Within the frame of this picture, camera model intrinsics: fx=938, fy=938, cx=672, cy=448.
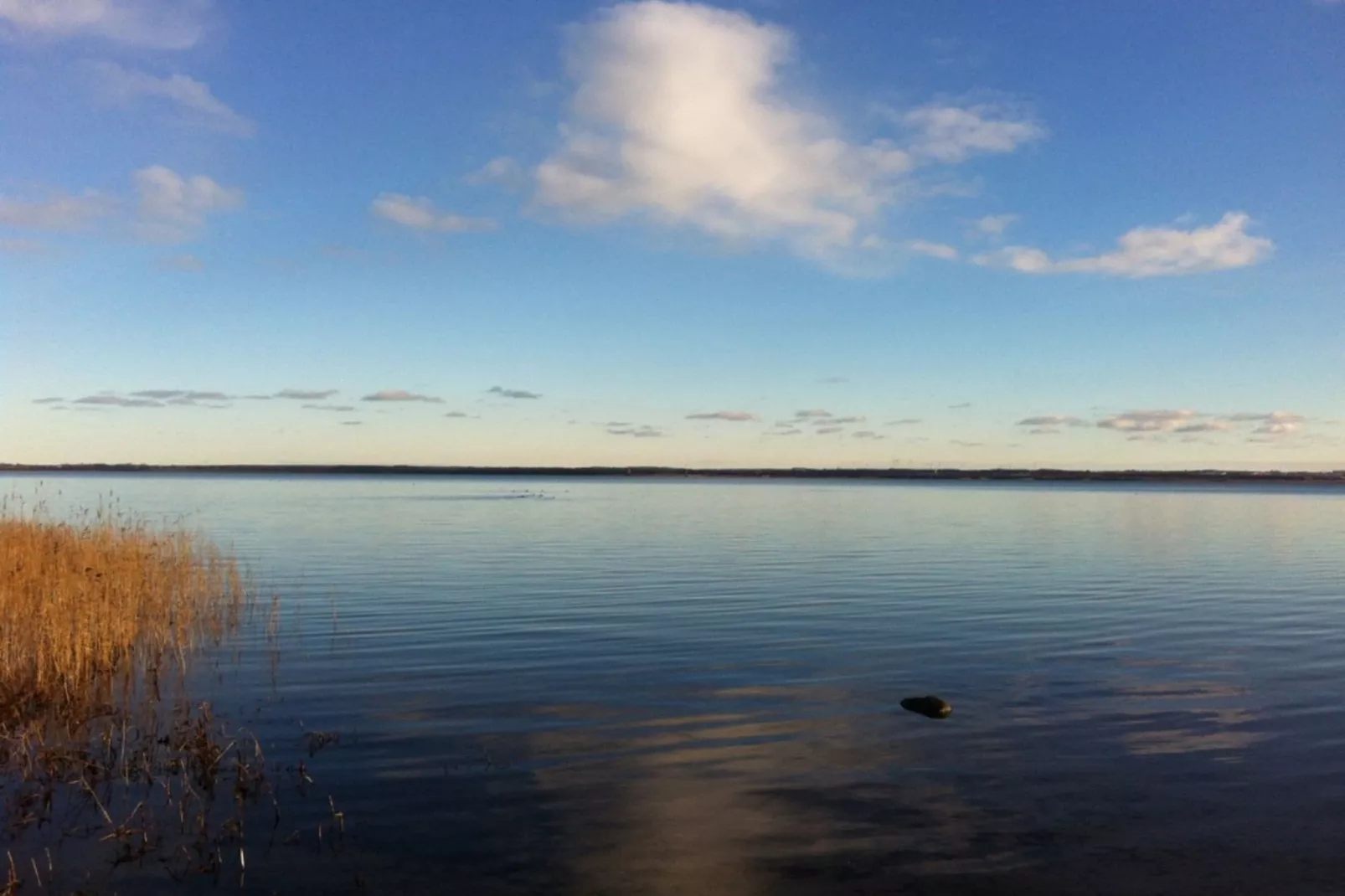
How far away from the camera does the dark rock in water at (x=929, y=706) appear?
1315 cm

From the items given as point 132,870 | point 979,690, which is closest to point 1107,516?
point 979,690

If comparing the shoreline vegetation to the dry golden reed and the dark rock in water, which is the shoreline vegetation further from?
the dark rock in water

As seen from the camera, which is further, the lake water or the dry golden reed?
the dry golden reed

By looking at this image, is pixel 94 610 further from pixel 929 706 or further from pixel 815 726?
pixel 929 706

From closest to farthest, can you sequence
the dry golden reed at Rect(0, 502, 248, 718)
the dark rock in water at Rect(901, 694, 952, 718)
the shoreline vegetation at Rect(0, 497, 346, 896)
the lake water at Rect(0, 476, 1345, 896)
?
the shoreline vegetation at Rect(0, 497, 346, 896) < the lake water at Rect(0, 476, 1345, 896) < the dark rock in water at Rect(901, 694, 952, 718) < the dry golden reed at Rect(0, 502, 248, 718)

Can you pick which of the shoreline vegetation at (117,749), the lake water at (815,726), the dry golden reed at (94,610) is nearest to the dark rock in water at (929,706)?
the lake water at (815,726)

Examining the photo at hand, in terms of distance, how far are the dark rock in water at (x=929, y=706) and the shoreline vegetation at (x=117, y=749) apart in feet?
26.0

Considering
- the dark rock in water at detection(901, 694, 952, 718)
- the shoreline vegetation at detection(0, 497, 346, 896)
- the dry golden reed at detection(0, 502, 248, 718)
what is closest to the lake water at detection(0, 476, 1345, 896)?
the dark rock in water at detection(901, 694, 952, 718)

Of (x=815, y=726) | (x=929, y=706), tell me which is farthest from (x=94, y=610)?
(x=929, y=706)

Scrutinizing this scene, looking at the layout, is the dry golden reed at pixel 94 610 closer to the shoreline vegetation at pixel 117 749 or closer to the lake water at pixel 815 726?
the shoreline vegetation at pixel 117 749

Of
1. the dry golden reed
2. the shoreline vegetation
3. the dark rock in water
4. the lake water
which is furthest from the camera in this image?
the dry golden reed

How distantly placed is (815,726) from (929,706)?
1.80 meters

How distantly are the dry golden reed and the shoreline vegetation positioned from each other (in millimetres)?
49

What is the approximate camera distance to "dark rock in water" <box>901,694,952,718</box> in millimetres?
13148
